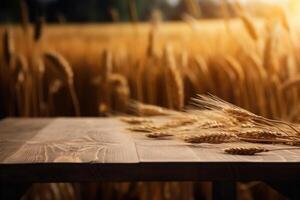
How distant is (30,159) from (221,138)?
374 millimetres

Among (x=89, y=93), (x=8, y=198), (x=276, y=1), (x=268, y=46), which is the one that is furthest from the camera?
(x=89, y=93)

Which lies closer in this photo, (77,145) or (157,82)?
(77,145)

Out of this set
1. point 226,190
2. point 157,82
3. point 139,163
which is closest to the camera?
point 139,163

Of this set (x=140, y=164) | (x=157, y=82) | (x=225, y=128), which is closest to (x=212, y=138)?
(x=225, y=128)

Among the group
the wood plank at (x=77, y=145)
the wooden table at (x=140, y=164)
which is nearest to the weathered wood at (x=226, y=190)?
the wooden table at (x=140, y=164)

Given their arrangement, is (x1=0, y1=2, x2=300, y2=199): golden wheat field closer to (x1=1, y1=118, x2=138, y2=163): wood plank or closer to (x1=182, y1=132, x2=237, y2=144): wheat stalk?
(x1=182, y1=132, x2=237, y2=144): wheat stalk

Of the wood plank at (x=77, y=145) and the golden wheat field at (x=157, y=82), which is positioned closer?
the wood plank at (x=77, y=145)

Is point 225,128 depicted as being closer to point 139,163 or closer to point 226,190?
point 226,190

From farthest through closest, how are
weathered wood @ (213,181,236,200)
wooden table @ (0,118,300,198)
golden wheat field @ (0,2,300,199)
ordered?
golden wheat field @ (0,2,300,199)
weathered wood @ (213,181,236,200)
wooden table @ (0,118,300,198)

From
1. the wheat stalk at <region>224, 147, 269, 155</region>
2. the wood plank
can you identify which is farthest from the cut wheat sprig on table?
the wood plank

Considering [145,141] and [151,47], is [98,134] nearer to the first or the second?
[145,141]

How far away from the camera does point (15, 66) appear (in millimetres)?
2148

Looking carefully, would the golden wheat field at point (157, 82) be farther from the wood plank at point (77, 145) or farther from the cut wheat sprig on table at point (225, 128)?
the wood plank at point (77, 145)

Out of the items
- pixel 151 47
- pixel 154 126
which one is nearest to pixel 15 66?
pixel 151 47
